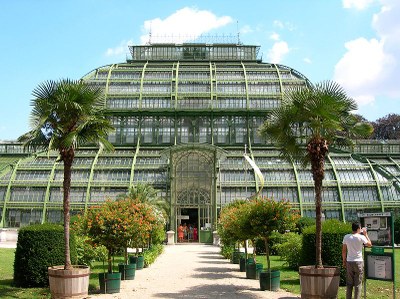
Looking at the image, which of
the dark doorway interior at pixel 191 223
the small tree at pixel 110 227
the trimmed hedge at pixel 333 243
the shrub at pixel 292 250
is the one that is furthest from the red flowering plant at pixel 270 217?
the dark doorway interior at pixel 191 223

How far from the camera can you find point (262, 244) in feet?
128

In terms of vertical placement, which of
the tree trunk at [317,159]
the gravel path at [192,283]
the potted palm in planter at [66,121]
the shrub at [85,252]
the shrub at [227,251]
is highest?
the potted palm in planter at [66,121]

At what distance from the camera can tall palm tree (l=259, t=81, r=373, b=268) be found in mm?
17719

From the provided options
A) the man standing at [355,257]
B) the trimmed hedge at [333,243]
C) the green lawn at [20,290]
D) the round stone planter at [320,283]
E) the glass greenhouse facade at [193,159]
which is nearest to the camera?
the man standing at [355,257]

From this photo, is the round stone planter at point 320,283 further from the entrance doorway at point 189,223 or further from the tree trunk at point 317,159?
the entrance doorway at point 189,223

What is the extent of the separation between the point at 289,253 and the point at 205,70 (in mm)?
44083

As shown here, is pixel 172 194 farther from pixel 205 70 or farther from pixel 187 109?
pixel 205 70

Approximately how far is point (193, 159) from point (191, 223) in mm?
8620

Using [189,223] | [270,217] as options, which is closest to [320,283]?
[270,217]

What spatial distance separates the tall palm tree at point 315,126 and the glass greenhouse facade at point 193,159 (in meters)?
29.0

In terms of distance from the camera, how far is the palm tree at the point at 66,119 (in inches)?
736

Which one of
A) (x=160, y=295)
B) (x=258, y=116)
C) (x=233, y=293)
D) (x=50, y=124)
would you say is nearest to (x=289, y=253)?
(x=233, y=293)

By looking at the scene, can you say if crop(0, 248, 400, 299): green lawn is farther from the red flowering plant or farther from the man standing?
the man standing

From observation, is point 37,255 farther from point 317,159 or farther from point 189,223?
point 189,223
